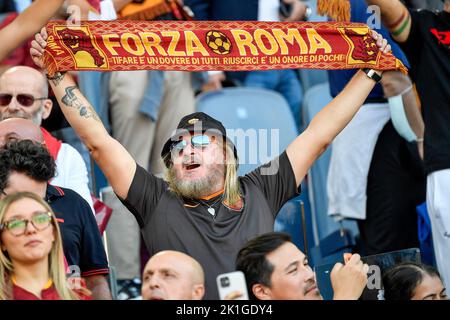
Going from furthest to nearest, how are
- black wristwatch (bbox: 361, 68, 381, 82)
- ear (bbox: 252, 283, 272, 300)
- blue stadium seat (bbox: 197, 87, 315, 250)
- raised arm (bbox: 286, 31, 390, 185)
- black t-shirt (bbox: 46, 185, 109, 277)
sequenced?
blue stadium seat (bbox: 197, 87, 315, 250) → black wristwatch (bbox: 361, 68, 381, 82) → raised arm (bbox: 286, 31, 390, 185) → black t-shirt (bbox: 46, 185, 109, 277) → ear (bbox: 252, 283, 272, 300)

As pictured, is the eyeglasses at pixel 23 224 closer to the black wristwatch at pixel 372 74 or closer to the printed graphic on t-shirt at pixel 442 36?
the black wristwatch at pixel 372 74

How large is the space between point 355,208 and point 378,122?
2.07 ft

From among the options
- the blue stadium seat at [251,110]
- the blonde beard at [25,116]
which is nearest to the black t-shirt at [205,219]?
the blonde beard at [25,116]

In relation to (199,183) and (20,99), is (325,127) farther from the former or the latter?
(20,99)

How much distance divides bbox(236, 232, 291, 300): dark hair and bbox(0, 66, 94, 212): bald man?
1744 millimetres

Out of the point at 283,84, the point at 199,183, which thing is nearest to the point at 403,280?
the point at 199,183

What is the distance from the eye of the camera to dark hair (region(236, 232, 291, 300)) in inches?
212

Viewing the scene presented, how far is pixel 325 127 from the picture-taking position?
642 cm

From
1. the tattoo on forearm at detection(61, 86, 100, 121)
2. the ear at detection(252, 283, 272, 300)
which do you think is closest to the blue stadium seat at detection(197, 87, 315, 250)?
the tattoo on forearm at detection(61, 86, 100, 121)

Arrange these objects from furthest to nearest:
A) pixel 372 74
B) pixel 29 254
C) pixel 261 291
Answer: pixel 372 74 → pixel 261 291 → pixel 29 254

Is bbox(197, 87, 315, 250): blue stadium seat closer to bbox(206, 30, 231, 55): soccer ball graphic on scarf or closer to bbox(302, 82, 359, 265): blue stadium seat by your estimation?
bbox(302, 82, 359, 265): blue stadium seat

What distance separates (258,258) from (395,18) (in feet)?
7.62
